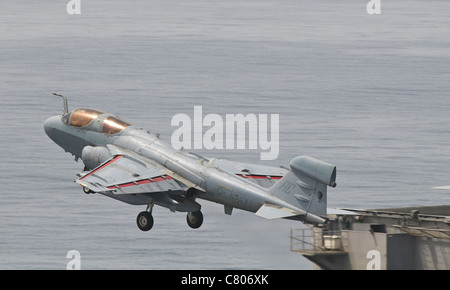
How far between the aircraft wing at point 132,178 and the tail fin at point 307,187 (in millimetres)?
5826

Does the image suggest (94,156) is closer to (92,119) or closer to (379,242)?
(92,119)

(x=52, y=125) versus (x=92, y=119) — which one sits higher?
(x=92, y=119)

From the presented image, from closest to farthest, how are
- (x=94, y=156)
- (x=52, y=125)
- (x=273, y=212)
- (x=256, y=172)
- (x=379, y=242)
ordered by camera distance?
(x=273, y=212)
(x=94, y=156)
(x=379, y=242)
(x=256, y=172)
(x=52, y=125)

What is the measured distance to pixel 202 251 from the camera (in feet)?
391

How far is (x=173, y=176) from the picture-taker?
2549 inches

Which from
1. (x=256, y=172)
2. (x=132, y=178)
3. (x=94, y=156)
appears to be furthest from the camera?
(x=256, y=172)

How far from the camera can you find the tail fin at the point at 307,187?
5997cm

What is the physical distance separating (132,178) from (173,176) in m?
2.42

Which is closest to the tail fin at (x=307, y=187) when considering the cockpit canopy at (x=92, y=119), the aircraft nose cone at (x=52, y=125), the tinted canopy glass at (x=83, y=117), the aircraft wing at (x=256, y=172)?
the aircraft wing at (x=256, y=172)

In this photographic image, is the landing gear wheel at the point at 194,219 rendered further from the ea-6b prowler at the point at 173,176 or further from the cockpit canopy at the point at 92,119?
the cockpit canopy at the point at 92,119

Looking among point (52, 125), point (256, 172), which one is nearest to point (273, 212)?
point (256, 172)

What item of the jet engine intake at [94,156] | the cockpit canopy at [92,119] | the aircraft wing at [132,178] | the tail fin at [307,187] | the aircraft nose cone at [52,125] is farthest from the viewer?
the aircraft nose cone at [52,125]
